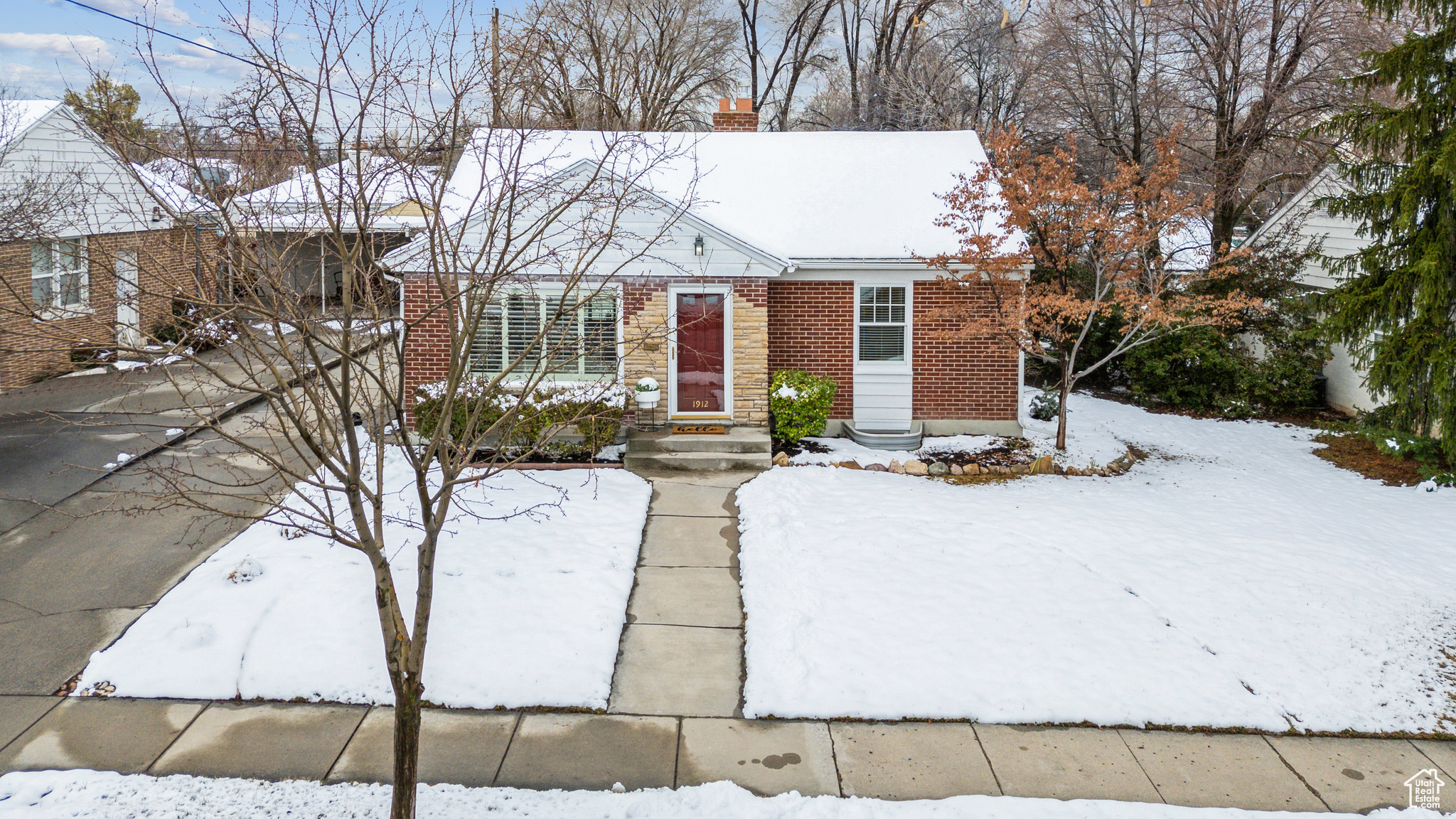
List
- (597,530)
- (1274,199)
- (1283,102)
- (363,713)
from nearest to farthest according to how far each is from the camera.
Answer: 1. (363,713)
2. (597,530)
3. (1283,102)
4. (1274,199)

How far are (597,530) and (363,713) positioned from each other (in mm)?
3823

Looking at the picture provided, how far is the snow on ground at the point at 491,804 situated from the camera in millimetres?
6113

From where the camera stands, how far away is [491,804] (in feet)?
20.4

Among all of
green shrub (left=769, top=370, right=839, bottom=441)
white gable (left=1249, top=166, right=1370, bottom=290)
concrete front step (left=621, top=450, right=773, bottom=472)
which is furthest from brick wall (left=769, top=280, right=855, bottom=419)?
white gable (left=1249, top=166, right=1370, bottom=290)

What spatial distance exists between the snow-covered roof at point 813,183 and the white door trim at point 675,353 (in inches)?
36.5

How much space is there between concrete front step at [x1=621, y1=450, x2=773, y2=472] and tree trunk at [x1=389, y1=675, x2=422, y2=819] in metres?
7.78

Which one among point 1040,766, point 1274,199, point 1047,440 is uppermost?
point 1274,199

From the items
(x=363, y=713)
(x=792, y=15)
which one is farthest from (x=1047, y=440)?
(x=792, y=15)

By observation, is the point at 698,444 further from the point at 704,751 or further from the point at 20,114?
the point at 20,114

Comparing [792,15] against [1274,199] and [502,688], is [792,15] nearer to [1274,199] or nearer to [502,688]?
[1274,199]

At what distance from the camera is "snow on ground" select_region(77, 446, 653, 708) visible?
25.2 ft

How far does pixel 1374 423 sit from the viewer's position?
1464cm

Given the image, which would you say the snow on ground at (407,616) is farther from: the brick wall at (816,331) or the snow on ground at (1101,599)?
the brick wall at (816,331)

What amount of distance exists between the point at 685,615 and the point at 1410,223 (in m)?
11.3
